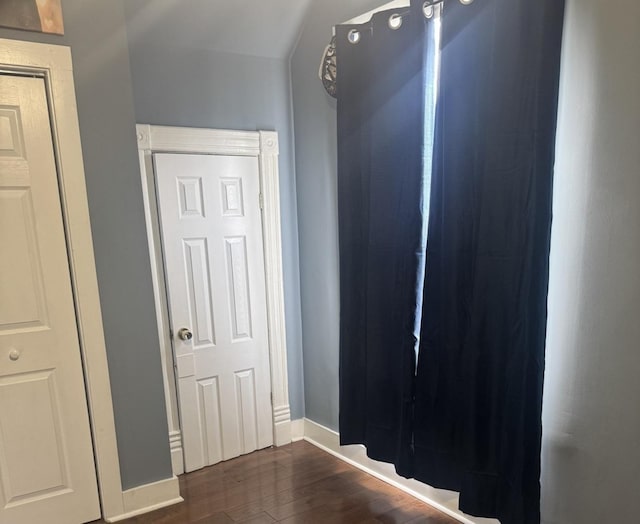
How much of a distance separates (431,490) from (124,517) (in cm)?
156

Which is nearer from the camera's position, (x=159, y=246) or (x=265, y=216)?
(x=159, y=246)

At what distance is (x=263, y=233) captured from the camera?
2.91 metres

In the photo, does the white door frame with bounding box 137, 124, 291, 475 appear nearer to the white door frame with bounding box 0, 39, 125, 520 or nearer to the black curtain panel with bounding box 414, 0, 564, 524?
the white door frame with bounding box 0, 39, 125, 520

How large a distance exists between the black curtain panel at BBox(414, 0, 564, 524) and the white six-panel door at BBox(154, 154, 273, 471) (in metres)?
1.25

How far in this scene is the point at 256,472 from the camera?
9.10ft

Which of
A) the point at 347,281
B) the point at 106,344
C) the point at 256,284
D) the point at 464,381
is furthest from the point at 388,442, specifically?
the point at 106,344

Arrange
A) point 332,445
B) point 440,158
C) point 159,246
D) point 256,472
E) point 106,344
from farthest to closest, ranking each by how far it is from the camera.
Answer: point 332,445 → point 256,472 → point 159,246 → point 106,344 → point 440,158

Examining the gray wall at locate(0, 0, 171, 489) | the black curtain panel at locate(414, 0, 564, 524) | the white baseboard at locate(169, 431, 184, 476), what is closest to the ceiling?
the gray wall at locate(0, 0, 171, 489)

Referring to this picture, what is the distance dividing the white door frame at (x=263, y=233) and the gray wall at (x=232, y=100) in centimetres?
6

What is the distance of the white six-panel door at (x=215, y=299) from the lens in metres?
2.63

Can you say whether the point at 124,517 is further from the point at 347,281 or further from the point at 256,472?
the point at 347,281

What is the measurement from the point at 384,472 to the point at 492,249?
5.02ft

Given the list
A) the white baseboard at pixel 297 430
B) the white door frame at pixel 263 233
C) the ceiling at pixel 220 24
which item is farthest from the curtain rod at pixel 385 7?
the white baseboard at pixel 297 430

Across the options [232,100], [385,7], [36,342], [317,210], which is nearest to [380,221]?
[317,210]
